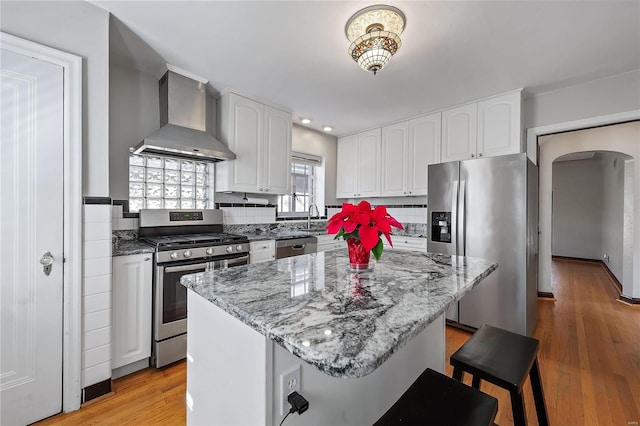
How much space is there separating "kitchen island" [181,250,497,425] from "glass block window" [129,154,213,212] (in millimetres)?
1821

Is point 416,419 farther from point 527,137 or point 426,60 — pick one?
point 527,137

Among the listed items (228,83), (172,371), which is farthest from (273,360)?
(228,83)

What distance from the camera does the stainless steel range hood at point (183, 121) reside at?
229cm

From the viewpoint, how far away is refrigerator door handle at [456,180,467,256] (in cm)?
260

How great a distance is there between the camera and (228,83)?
262 cm

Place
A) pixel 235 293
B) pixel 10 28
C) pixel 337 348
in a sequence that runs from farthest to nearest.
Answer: pixel 10 28
pixel 235 293
pixel 337 348

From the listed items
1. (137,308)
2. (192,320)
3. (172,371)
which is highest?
(192,320)

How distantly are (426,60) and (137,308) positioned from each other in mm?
2931

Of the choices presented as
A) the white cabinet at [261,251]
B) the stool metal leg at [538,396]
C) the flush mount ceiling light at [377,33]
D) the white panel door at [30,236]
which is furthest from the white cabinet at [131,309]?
the stool metal leg at [538,396]

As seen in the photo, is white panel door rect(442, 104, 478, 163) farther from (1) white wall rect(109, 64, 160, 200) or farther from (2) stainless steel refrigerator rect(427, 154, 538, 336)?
(1) white wall rect(109, 64, 160, 200)

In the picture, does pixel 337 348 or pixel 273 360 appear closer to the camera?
pixel 337 348

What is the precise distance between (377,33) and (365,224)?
45.3 inches

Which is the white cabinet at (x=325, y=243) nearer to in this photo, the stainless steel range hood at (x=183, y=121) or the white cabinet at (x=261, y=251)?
the white cabinet at (x=261, y=251)

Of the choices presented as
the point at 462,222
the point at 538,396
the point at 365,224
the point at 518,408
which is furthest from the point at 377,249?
the point at 462,222
